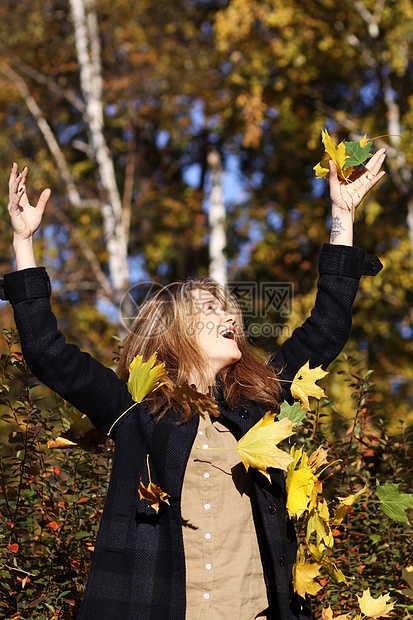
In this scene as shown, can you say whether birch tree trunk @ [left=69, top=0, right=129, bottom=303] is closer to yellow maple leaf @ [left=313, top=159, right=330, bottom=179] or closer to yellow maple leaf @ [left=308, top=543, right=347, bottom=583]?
yellow maple leaf @ [left=313, top=159, right=330, bottom=179]

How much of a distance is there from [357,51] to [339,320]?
7176mm

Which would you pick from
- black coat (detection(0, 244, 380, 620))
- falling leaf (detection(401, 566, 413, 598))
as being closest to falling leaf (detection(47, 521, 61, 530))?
black coat (detection(0, 244, 380, 620))

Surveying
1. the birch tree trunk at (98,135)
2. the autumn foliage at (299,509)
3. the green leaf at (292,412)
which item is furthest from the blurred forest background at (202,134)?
the green leaf at (292,412)

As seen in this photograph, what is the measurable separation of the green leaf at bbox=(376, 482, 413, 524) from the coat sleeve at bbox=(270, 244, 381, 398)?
41 cm

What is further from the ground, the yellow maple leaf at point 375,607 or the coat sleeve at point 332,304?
the coat sleeve at point 332,304

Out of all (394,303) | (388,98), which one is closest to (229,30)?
(388,98)

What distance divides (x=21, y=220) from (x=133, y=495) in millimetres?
799

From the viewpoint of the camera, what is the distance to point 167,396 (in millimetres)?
1867

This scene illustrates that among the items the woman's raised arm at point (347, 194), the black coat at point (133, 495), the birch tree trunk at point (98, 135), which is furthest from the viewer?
the birch tree trunk at point (98, 135)

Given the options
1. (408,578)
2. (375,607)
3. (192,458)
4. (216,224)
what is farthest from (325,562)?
(216,224)

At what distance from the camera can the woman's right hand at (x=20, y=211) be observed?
1.75 meters

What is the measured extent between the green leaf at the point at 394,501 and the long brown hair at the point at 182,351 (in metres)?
0.40

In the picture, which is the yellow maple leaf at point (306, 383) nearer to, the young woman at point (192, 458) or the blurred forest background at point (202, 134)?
the young woman at point (192, 458)

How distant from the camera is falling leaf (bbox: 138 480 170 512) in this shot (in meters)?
1.66
